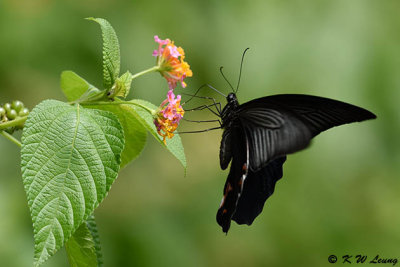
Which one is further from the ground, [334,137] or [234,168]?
[234,168]

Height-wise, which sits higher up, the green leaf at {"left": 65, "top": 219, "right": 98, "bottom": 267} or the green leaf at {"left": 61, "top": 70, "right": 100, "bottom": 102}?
the green leaf at {"left": 61, "top": 70, "right": 100, "bottom": 102}

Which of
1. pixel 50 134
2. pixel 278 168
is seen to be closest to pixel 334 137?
pixel 278 168

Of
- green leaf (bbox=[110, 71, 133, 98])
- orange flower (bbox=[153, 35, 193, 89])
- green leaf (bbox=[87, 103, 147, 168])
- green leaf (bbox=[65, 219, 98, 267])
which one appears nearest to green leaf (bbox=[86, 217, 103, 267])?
green leaf (bbox=[65, 219, 98, 267])

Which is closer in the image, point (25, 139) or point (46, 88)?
point (25, 139)

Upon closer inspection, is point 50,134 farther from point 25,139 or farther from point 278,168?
point 278,168

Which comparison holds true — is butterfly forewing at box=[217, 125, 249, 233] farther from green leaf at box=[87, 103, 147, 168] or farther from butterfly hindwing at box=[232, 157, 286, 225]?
green leaf at box=[87, 103, 147, 168]

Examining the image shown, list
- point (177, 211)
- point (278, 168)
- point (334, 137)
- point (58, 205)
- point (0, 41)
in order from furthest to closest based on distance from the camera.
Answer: point (334, 137)
point (177, 211)
point (0, 41)
point (278, 168)
point (58, 205)

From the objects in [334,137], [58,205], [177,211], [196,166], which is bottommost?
[177,211]

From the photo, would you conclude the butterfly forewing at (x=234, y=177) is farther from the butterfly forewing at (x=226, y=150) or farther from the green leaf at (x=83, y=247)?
the green leaf at (x=83, y=247)
